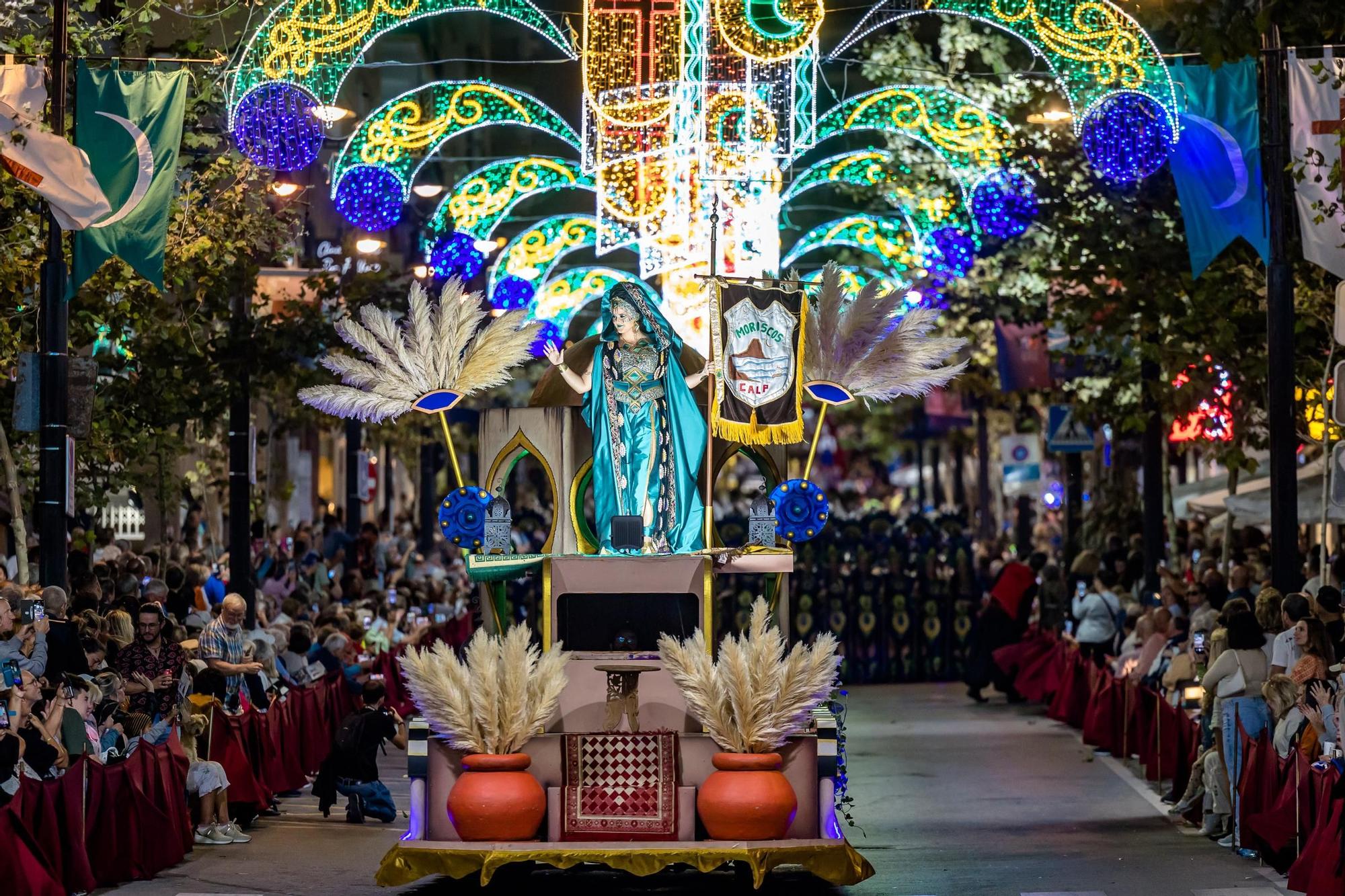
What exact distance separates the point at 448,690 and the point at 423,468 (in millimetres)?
34572

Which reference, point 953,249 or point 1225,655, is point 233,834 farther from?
point 953,249

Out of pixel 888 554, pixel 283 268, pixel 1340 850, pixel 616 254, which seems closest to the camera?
pixel 1340 850

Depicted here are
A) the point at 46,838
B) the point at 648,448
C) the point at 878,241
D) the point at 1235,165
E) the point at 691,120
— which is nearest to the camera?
the point at 46,838

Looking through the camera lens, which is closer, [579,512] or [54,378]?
[579,512]

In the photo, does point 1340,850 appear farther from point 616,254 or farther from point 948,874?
point 616,254

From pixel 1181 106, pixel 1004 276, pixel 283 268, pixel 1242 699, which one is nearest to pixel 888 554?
pixel 1004 276

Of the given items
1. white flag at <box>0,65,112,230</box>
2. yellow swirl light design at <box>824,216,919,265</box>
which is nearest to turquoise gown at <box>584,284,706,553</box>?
white flag at <box>0,65,112,230</box>

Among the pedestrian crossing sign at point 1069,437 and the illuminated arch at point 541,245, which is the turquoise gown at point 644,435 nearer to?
the illuminated arch at point 541,245

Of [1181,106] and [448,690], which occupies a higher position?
[1181,106]

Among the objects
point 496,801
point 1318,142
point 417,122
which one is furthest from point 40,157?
point 1318,142

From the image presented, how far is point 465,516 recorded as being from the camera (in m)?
14.6

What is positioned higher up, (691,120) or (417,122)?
(417,122)

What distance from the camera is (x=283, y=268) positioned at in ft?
93.6

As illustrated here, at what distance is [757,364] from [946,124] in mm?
10829
